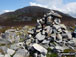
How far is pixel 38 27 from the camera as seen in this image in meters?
29.4

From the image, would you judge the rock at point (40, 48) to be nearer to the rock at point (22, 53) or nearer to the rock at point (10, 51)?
the rock at point (22, 53)

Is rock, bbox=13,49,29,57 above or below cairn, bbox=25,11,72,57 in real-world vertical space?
below

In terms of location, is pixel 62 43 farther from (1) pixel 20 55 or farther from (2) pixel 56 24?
(1) pixel 20 55

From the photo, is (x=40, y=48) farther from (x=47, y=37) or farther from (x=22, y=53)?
(x=47, y=37)

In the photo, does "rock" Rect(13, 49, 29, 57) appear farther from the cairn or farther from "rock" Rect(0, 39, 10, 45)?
"rock" Rect(0, 39, 10, 45)

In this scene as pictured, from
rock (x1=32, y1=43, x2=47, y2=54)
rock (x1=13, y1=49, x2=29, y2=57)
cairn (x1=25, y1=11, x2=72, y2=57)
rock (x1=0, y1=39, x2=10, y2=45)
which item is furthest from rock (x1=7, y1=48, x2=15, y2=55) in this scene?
rock (x1=0, y1=39, x2=10, y2=45)

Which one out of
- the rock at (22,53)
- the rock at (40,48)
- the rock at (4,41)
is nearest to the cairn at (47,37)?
the rock at (40,48)

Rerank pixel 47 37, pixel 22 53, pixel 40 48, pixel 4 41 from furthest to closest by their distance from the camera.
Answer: pixel 4 41 → pixel 47 37 → pixel 22 53 → pixel 40 48

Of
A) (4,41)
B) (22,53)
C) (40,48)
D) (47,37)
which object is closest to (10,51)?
(22,53)

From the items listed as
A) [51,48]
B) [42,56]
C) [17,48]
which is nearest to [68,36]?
[51,48]

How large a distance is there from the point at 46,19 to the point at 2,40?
933cm

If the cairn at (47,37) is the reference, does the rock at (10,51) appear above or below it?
below

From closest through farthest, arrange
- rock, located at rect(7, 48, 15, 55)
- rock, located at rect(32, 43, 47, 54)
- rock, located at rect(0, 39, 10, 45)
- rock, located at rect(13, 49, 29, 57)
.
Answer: rock, located at rect(32, 43, 47, 54) < rock, located at rect(13, 49, 29, 57) < rock, located at rect(7, 48, 15, 55) < rock, located at rect(0, 39, 10, 45)

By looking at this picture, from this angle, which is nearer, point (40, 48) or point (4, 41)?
point (40, 48)
